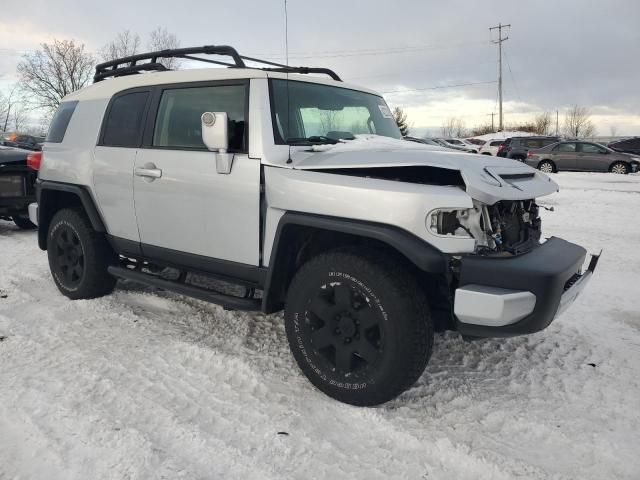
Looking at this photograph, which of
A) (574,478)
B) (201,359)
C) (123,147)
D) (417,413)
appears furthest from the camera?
(123,147)

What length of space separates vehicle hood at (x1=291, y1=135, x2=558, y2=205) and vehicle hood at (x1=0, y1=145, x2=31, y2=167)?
6.31 meters

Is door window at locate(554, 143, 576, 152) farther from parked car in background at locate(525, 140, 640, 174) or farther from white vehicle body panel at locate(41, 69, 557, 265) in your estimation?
white vehicle body panel at locate(41, 69, 557, 265)

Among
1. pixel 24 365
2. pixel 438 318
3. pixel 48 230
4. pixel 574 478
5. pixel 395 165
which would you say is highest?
pixel 395 165

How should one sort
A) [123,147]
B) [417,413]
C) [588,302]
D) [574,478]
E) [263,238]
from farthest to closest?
[588,302] → [123,147] → [263,238] → [417,413] → [574,478]

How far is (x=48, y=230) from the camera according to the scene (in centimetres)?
501

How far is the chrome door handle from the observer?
12.3 feet

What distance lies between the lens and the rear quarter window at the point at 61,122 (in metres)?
4.79

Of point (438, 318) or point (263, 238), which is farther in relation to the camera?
point (263, 238)

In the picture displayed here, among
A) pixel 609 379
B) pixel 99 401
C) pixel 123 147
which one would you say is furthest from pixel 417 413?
pixel 123 147

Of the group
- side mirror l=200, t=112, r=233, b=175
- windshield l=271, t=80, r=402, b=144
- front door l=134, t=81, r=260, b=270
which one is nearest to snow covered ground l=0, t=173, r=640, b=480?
front door l=134, t=81, r=260, b=270

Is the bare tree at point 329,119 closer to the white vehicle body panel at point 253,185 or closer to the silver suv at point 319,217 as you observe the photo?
the silver suv at point 319,217

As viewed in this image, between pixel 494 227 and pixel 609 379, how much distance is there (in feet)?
4.67

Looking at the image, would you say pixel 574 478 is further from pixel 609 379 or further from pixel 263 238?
pixel 263 238

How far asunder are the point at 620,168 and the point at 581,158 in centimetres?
147
